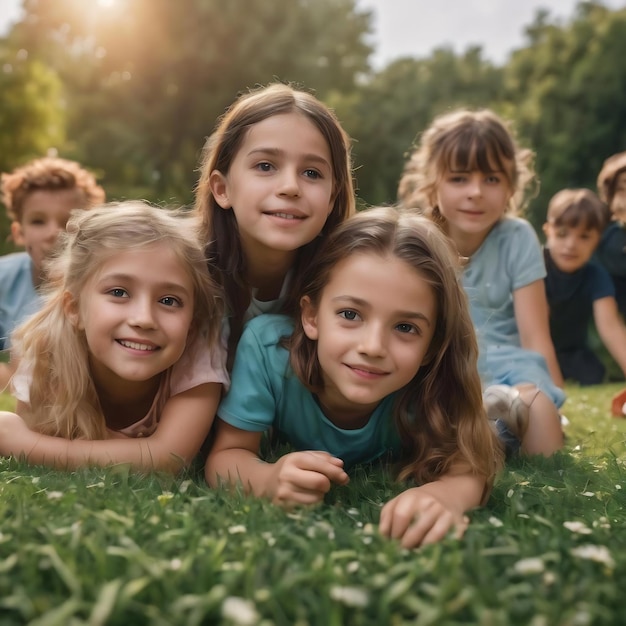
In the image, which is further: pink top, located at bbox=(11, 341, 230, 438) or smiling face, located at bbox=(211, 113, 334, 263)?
smiling face, located at bbox=(211, 113, 334, 263)

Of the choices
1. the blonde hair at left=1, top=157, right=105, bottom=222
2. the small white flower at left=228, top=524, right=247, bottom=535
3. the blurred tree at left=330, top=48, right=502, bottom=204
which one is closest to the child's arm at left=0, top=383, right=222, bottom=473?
the small white flower at left=228, top=524, right=247, bottom=535

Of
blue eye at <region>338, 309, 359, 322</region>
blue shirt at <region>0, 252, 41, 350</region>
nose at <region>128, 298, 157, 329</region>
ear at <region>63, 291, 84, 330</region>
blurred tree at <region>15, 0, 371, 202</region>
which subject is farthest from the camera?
blurred tree at <region>15, 0, 371, 202</region>

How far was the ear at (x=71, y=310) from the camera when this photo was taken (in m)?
2.92

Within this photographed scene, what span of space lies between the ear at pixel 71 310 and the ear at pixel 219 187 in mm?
690

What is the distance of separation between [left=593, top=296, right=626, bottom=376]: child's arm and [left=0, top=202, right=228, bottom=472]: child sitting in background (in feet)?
11.0

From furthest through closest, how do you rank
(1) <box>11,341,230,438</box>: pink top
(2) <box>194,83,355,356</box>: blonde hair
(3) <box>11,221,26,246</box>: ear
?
(3) <box>11,221,26,246</box>: ear < (2) <box>194,83,355,356</box>: blonde hair < (1) <box>11,341,230,438</box>: pink top

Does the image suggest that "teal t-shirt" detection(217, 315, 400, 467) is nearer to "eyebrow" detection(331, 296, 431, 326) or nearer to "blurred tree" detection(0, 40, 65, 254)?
"eyebrow" detection(331, 296, 431, 326)

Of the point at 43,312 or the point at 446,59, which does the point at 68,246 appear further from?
the point at 446,59

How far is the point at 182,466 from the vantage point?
271cm

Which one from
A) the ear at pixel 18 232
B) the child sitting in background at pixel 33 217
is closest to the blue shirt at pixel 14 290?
the child sitting in background at pixel 33 217

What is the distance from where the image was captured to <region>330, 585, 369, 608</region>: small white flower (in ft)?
4.80

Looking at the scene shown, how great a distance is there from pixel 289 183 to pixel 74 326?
94 centimetres

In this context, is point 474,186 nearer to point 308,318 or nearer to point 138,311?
point 308,318

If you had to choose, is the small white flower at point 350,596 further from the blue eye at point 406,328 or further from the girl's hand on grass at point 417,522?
the blue eye at point 406,328
